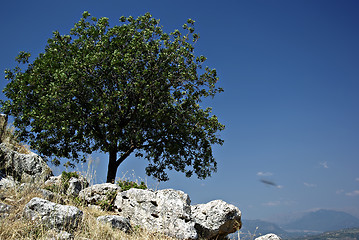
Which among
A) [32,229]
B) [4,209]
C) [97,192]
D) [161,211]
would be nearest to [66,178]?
[97,192]

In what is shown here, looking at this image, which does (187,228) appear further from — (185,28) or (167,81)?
(185,28)

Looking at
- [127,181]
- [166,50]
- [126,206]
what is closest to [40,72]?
[166,50]

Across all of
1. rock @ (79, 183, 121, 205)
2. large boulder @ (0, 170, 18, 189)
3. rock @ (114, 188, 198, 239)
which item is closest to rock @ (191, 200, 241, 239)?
rock @ (114, 188, 198, 239)

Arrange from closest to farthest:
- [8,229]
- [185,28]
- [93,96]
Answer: [8,229] < [93,96] < [185,28]

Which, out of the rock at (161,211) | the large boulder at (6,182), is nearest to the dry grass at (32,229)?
the rock at (161,211)

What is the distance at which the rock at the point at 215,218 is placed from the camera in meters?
10.9

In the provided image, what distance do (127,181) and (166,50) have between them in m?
12.2

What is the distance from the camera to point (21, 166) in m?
13.2

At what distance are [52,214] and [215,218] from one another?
581 cm

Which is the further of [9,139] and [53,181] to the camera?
[9,139]

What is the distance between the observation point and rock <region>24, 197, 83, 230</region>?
26.3 ft

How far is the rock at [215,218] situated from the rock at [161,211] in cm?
65

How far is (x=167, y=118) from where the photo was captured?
23172mm

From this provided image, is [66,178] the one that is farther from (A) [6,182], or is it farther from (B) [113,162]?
(B) [113,162]
